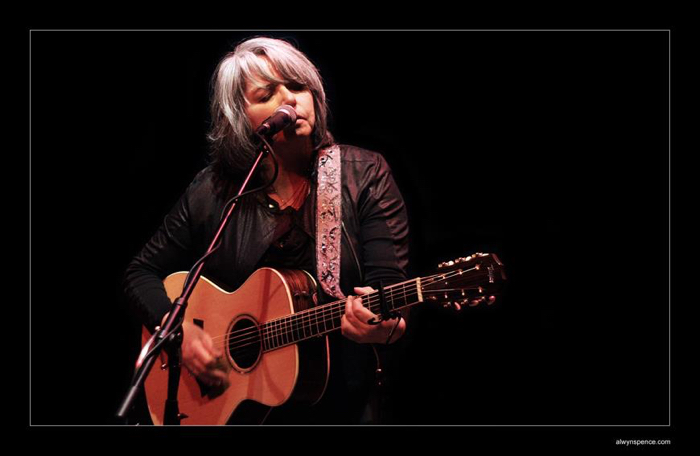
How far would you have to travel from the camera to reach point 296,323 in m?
2.05

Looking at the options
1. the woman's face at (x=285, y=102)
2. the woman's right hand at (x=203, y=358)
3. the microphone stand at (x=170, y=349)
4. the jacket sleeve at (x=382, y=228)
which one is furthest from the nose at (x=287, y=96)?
the woman's right hand at (x=203, y=358)

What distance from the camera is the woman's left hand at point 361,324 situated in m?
1.91

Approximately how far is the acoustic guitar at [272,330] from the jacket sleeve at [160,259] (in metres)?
0.21

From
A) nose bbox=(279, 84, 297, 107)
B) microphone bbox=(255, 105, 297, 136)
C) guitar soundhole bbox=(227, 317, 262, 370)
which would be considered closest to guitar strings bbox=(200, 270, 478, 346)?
guitar soundhole bbox=(227, 317, 262, 370)

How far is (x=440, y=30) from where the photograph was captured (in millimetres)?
2314

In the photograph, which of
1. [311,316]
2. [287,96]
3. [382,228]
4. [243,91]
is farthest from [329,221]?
[243,91]

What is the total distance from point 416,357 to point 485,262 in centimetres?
75

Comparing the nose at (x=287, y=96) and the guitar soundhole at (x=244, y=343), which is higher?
the nose at (x=287, y=96)

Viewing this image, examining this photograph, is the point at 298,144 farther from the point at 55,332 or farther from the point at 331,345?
the point at 55,332

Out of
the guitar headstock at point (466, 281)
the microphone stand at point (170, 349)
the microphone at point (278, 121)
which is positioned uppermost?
the microphone at point (278, 121)

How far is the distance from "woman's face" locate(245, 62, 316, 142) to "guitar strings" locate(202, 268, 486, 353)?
65 centimetres

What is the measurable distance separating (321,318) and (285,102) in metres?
0.79

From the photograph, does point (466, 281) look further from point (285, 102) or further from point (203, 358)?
point (203, 358)

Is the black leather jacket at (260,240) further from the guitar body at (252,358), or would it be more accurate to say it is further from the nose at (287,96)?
the nose at (287,96)
